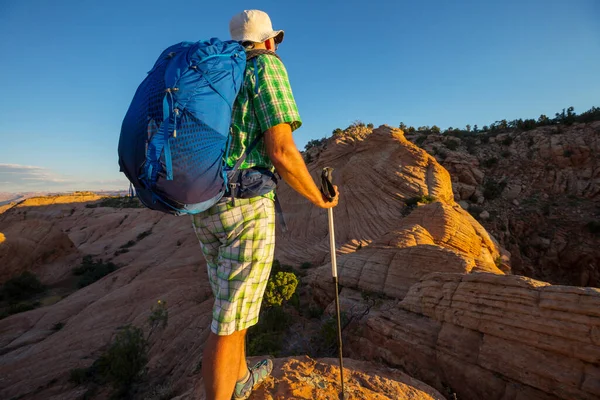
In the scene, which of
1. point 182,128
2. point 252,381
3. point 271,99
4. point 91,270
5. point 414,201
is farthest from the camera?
point 91,270

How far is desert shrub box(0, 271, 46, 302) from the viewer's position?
18.3 m

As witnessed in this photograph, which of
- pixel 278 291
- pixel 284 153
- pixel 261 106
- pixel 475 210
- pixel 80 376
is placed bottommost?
pixel 80 376

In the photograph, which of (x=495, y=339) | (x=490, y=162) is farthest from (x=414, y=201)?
(x=490, y=162)

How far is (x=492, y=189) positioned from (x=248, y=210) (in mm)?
22835

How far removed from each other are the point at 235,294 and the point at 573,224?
22720 millimetres

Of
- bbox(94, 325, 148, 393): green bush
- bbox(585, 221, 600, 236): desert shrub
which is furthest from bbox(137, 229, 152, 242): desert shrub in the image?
bbox(585, 221, 600, 236): desert shrub

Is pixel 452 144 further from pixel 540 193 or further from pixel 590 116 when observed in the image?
pixel 590 116

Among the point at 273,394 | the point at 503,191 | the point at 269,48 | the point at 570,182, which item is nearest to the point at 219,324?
the point at 273,394

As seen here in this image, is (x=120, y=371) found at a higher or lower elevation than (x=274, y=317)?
lower

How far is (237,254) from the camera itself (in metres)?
1.94

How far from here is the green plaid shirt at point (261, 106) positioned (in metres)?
1.74

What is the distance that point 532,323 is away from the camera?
151 inches

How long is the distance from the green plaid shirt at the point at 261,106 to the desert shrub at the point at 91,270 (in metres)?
23.2

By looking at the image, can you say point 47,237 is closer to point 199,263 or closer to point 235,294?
point 199,263
